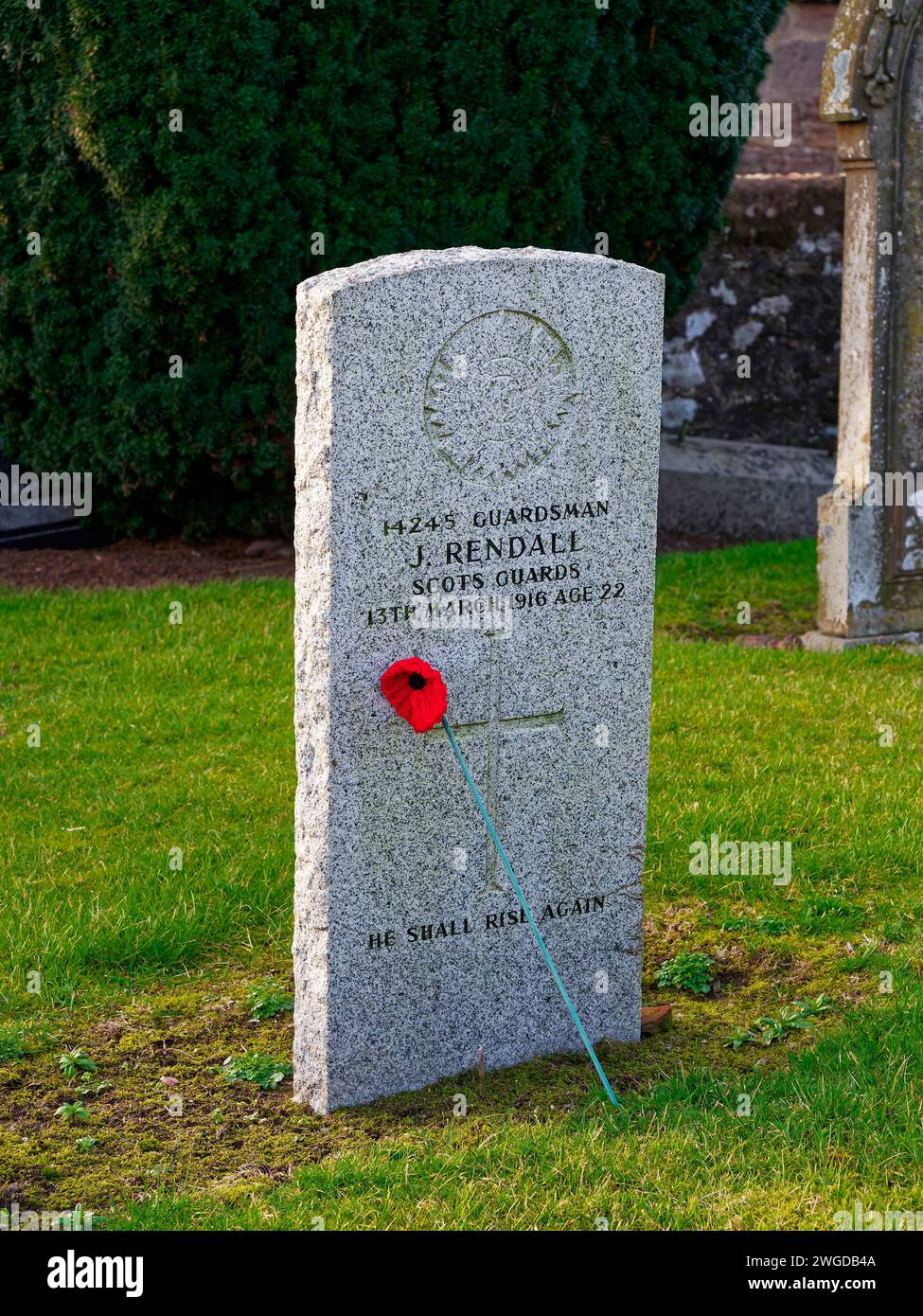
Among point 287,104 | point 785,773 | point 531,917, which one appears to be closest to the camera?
point 531,917

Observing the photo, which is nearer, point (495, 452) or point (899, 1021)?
point (495, 452)

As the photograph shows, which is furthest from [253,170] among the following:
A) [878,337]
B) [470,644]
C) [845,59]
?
[470,644]

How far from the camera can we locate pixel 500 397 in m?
3.91

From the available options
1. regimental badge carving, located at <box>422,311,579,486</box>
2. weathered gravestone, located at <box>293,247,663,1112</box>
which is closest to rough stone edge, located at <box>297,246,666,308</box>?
weathered gravestone, located at <box>293,247,663,1112</box>

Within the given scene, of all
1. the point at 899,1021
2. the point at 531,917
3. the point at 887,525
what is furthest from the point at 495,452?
the point at 887,525

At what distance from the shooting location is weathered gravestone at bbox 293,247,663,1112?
3.77 m

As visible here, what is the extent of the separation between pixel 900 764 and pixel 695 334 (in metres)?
5.66

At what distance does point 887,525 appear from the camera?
25.8 ft

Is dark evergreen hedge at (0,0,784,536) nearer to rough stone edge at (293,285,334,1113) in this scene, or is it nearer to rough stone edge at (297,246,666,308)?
rough stone edge at (297,246,666,308)

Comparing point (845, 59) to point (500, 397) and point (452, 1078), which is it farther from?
A: point (452, 1078)

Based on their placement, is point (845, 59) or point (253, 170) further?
point (253, 170)

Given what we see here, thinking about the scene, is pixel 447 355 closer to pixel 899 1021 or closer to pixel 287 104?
pixel 899 1021

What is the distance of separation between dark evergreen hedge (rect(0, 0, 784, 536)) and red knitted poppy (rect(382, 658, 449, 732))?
5.00 metres

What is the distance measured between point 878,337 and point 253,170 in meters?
3.06
